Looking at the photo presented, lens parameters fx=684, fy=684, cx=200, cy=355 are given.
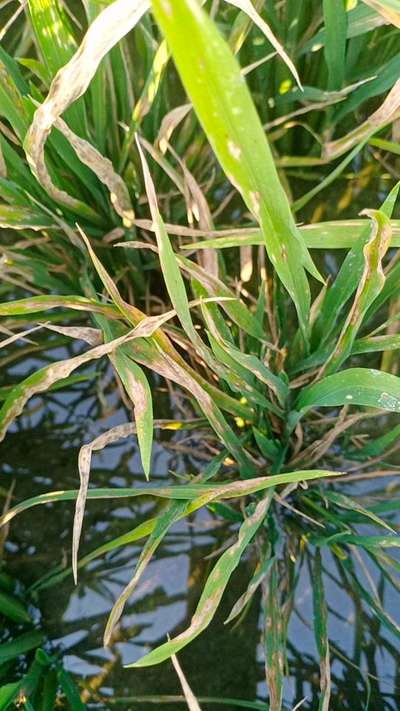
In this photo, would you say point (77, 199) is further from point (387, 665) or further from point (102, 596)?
point (387, 665)

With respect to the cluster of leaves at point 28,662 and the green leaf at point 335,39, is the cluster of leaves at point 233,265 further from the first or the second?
the cluster of leaves at point 28,662

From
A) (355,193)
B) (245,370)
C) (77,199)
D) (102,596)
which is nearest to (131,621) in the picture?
(102,596)

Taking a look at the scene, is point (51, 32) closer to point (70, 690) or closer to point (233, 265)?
point (233, 265)

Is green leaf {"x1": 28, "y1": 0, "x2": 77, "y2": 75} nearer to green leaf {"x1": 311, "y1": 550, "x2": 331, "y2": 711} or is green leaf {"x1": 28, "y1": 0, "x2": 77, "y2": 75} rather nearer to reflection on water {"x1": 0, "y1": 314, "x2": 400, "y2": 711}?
reflection on water {"x1": 0, "y1": 314, "x2": 400, "y2": 711}

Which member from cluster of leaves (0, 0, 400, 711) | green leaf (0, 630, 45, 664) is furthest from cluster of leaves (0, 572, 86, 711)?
cluster of leaves (0, 0, 400, 711)

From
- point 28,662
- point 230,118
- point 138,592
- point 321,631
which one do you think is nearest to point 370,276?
point 230,118
